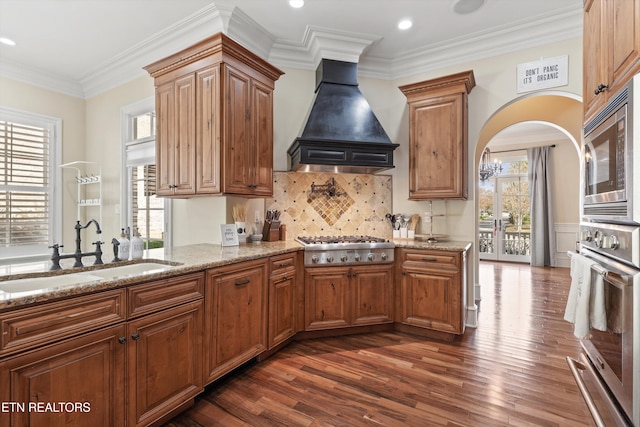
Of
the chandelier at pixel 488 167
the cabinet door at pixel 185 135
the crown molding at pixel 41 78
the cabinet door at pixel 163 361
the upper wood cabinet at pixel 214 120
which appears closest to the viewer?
the cabinet door at pixel 163 361

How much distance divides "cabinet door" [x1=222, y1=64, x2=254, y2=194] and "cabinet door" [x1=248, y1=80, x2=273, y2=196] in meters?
0.05

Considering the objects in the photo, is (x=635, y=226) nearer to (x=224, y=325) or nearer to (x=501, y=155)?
(x=224, y=325)

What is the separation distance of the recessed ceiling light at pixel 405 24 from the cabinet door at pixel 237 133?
1670 mm

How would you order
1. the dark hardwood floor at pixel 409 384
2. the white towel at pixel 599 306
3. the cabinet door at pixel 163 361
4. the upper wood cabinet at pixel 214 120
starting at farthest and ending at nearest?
1. the upper wood cabinet at pixel 214 120
2. the dark hardwood floor at pixel 409 384
3. the cabinet door at pixel 163 361
4. the white towel at pixel 599 306

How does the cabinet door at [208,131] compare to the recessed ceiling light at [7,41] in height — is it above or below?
below

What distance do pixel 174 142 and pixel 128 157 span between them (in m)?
1.56

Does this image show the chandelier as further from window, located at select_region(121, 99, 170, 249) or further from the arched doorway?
window, located at select_region(121, 99, 170, 249)

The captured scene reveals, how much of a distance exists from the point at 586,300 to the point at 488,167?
611cm

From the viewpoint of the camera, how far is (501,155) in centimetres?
767

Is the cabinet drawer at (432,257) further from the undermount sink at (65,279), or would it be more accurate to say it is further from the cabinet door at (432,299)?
the undermount sink at (65,279)

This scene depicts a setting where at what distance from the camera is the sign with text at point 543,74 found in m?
3.09

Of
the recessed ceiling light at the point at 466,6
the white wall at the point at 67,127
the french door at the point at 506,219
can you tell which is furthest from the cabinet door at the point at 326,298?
the french door at the point at 506,219

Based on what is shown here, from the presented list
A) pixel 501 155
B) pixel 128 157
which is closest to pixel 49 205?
pixel 128 157

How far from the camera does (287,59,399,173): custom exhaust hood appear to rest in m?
3.15
